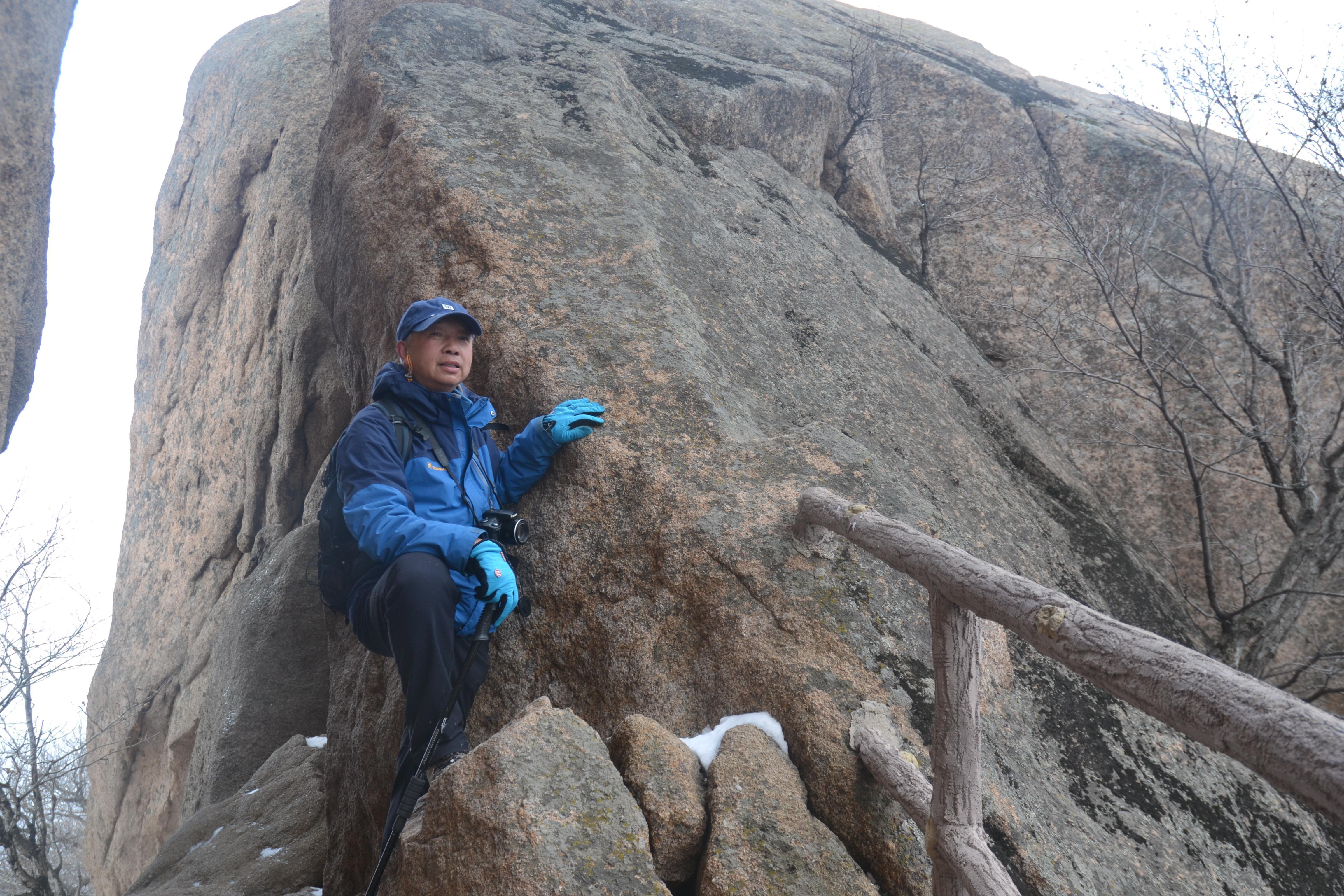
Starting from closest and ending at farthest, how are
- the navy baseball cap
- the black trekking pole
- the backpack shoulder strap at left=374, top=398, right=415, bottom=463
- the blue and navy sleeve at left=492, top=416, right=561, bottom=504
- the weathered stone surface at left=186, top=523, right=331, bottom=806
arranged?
the black trekking pole
the backpack shoulder strap at left=374, top=398, right=415, bottom=463
the navy baseball cap
the blue and navy sleeve at left=492, top=416, right=561, bottom=504
the weathered stone surface at left=186, top=523, right=331, bottom=806

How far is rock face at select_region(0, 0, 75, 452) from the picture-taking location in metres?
8.29

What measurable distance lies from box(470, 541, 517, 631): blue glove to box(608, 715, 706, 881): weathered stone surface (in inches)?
32.7

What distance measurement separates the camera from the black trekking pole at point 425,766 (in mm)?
3184

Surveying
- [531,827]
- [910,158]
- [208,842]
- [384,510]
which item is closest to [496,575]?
[384,510]

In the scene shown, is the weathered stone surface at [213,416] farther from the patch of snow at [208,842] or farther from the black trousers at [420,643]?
the black trousers at [420,643]

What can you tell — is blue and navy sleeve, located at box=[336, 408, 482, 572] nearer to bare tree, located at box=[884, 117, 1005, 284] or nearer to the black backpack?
the black backpack

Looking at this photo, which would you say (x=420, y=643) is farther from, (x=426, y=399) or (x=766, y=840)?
(x=766, y=840)

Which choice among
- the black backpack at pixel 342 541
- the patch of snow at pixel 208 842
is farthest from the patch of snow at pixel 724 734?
the patch of snow at pixel 208 842

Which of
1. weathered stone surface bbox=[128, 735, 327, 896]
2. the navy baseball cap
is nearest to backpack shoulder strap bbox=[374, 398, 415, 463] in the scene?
the navy baseball cap

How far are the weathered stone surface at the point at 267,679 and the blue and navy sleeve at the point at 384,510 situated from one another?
5343 millimetres

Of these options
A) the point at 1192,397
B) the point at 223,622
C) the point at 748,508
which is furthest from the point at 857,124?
the point at 223,622

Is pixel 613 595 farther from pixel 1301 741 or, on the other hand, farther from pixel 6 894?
pixel 6 894

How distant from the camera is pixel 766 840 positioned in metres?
2.94

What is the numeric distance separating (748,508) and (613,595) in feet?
2.73
